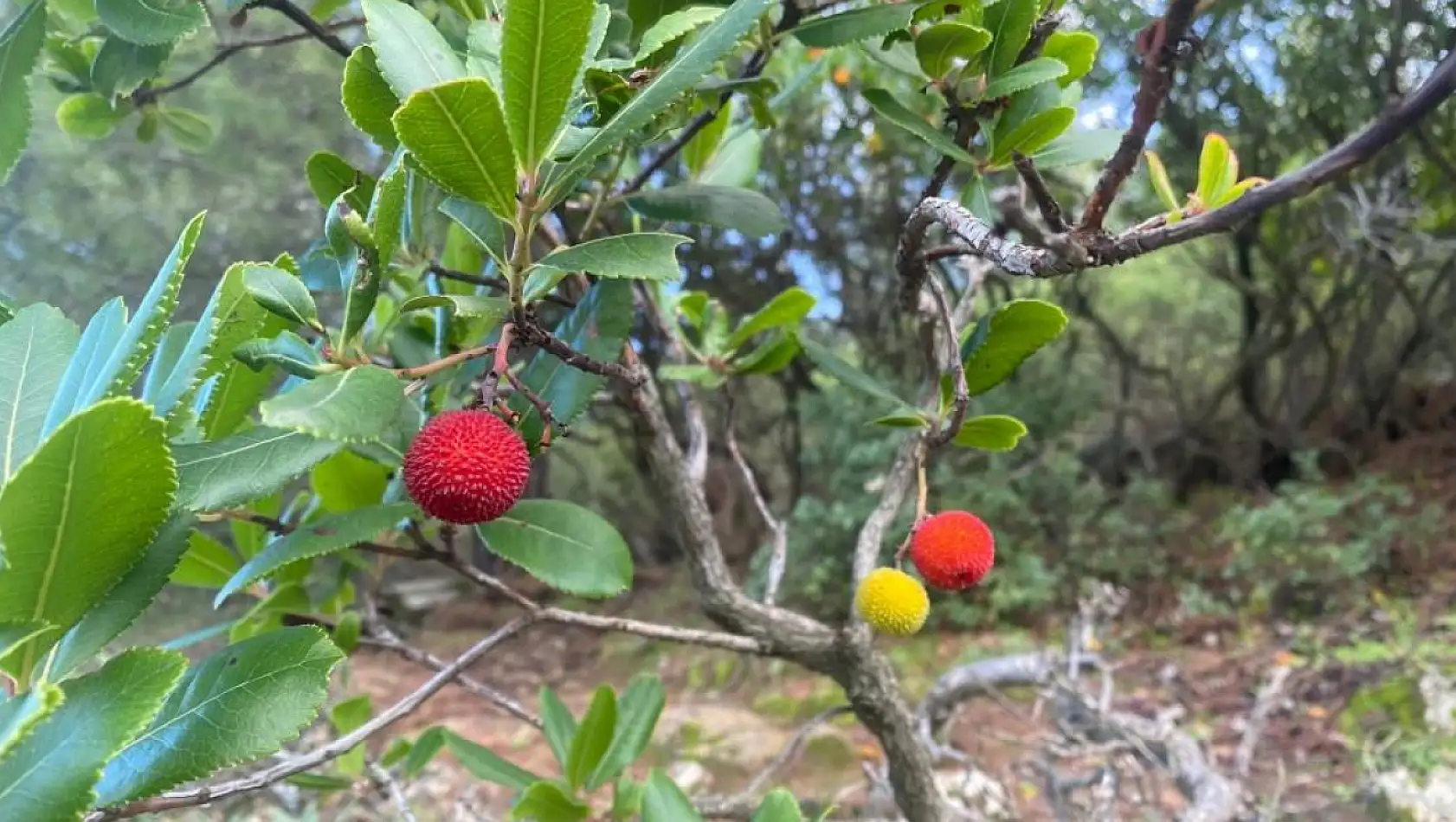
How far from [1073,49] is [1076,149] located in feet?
0.24

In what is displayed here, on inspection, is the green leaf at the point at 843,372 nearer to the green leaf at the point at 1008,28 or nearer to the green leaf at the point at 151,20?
the green leaf at the point at 1008,28

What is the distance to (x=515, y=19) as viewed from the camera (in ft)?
1.22

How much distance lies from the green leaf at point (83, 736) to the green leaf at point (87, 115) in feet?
2.61

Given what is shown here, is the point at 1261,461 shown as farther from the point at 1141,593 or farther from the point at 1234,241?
the point at 1141,593

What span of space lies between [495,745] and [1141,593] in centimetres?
247

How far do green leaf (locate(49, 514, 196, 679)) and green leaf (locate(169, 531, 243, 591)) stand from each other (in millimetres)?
330

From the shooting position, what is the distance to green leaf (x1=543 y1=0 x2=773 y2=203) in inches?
16.4

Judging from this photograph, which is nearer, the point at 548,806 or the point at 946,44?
the point at 946,44

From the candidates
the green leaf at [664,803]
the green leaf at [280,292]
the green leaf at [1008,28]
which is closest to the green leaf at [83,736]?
the green leaf at [280,292]

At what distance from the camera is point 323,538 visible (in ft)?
1.88

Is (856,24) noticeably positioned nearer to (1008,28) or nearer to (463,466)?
(1008,28)

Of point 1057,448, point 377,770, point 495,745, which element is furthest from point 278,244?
point 1057,448

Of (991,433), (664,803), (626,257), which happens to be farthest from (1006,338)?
(664,803)

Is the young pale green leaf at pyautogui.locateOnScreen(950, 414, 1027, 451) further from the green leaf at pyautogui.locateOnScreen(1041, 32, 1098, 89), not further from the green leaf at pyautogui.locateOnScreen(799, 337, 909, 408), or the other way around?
the green leaf at pyautogui.locateOnScreen(1041, 32, 1098, 89)
